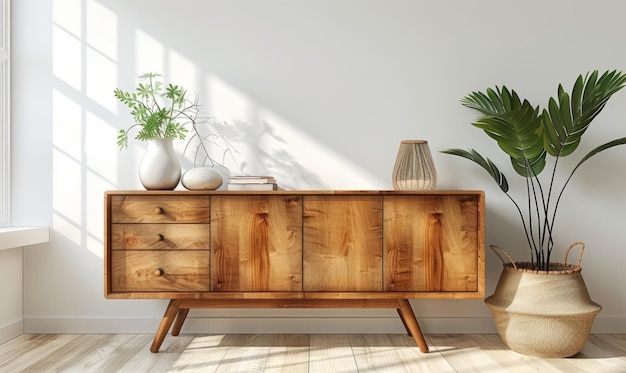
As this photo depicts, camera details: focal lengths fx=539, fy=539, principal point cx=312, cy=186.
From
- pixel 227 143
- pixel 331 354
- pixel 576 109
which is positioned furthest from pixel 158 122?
pixel 576 109

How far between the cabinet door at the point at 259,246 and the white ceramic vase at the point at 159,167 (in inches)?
11.4

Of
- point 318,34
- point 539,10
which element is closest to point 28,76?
point 318,34

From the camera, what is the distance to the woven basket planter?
85.1 inches

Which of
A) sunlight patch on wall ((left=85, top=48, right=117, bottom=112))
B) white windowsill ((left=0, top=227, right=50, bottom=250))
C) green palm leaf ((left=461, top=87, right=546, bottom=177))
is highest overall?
sunlight patch on wall ((left=85, top=48, right=117, bottom=112))

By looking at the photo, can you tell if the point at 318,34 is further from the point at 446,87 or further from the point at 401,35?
the point at 446,87

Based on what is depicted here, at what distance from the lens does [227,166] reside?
2633mm

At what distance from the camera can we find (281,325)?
261 cm

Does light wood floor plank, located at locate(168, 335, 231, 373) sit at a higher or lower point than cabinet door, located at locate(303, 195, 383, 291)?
lower

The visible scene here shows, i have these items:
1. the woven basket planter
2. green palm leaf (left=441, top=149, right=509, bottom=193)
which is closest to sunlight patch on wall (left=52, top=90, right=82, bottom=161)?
green palm leaf (left=441, top=149, right=509, bottom=193)

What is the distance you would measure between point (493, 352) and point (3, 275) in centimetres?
222

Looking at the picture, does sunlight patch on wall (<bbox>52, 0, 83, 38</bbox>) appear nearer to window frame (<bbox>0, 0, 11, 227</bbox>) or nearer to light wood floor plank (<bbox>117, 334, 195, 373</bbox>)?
window frame (<bbox>0, 0, 11, 227</bbox>)

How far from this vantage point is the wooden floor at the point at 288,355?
209 centimetres

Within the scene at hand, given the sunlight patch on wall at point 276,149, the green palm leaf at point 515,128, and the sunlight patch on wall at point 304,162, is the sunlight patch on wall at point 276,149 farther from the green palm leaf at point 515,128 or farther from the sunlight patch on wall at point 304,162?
the green palm leaf at point 515,128

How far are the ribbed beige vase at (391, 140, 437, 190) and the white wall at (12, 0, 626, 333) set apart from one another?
0.22 metres
